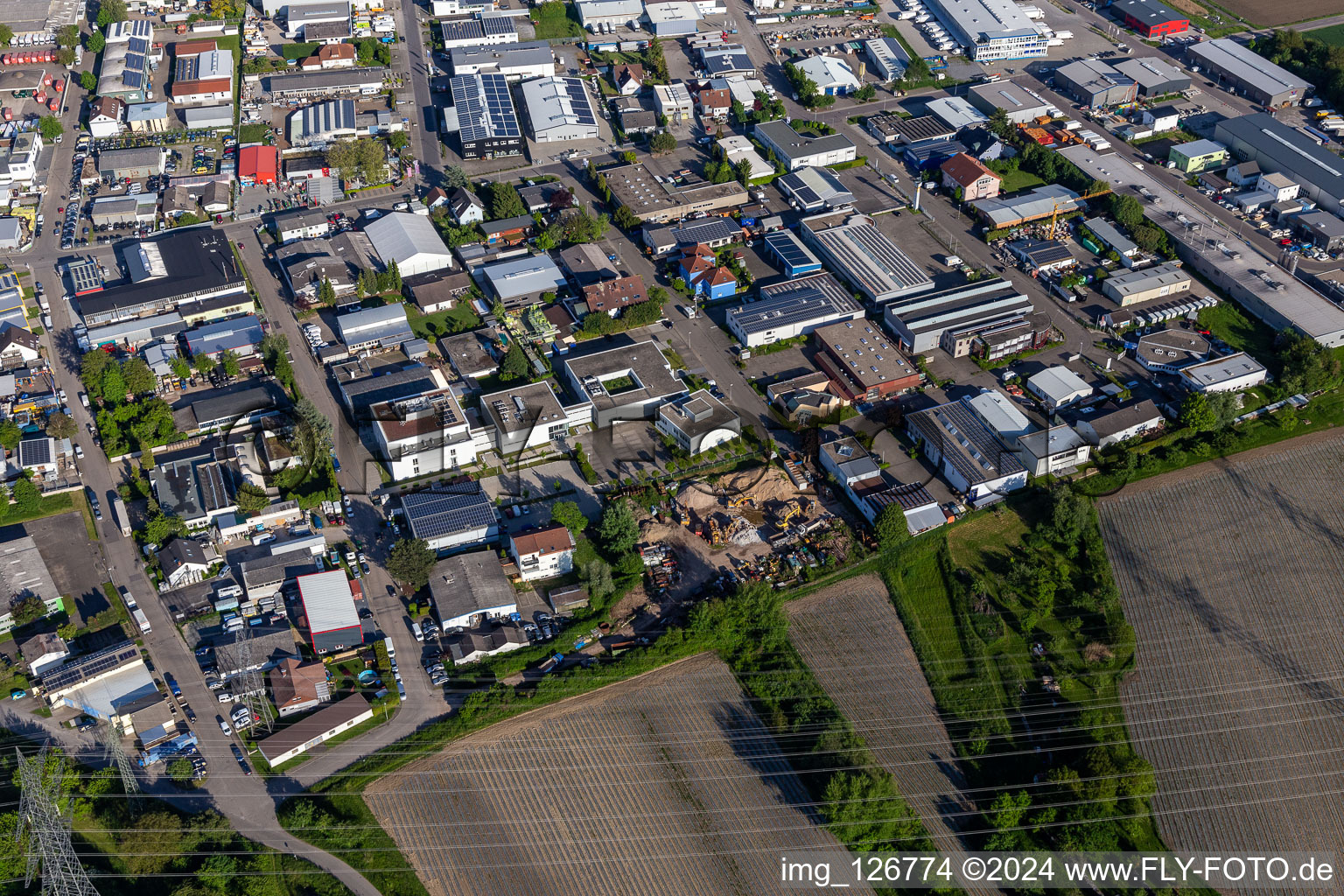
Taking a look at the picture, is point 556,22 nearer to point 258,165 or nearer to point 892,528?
point 258,165

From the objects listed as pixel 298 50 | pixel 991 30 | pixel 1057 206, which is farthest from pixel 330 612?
pixel 991 30

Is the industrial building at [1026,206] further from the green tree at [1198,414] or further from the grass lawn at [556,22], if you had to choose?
the grass lawn at [556,22]

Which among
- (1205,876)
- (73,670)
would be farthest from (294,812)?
(1205,876)

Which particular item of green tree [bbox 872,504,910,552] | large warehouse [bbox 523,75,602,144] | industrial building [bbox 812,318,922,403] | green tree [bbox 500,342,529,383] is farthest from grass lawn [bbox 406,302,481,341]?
green tree [bbox 872,504,910,552]

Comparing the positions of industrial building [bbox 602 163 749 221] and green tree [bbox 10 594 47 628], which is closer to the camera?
green tree [bbox 10 594 47 628]

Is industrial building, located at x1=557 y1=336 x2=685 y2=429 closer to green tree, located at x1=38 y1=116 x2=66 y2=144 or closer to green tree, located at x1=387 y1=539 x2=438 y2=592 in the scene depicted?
green tree, located at x1=387 y1=539 x2=438 y2=592

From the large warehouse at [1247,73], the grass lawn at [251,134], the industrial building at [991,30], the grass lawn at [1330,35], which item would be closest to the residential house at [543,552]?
the grass lawn at [251,134]
